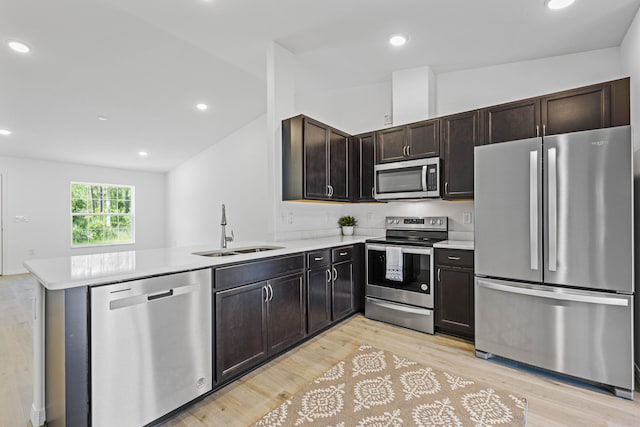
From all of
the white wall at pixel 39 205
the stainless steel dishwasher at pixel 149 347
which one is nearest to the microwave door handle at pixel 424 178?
the stainless steel dishwasher at pixel 149 347

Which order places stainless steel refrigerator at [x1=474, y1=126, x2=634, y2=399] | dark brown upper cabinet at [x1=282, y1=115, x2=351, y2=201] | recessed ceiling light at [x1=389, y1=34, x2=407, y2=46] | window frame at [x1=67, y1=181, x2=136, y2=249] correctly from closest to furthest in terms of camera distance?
stainless steel refrigerator at [x1=474, y1=126, x2=634, y2=399] < recessed ceiling light at [x1=389, y1=34, x2=407, y2=46] < dark brown upper cabinet at [x1=282, y1=115, x2=351, y2=201] < window frame at [x1=67, y1=181, x2=136, y2=249]

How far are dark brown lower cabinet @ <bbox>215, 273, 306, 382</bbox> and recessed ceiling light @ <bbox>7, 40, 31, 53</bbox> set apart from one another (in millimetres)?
3358

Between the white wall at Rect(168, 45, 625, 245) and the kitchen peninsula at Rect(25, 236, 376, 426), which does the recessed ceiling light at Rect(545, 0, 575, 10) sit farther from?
the kitchen peninsula at Rect(25, 236, 376, 426)

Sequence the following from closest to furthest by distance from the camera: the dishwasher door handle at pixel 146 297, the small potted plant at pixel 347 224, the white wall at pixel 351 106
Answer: the dishwasher door handle at pixel 146 297 → the white wall at pixel 351 106 → the small potted plant at pixel 347 224

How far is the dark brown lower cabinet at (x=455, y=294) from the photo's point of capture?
2746mm

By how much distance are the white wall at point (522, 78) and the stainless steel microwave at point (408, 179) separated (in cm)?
94

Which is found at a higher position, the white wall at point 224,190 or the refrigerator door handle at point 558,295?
the white wall at point 224,190

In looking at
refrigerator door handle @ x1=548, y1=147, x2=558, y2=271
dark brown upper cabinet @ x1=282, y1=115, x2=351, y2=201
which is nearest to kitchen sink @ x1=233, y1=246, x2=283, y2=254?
dark brown upper cabinet @ x1=282, y1=115, x2=351, y2=201

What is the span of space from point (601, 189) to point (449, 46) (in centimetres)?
190

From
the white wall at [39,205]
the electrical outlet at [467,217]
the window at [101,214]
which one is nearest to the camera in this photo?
the electrical outlet at [467,217]

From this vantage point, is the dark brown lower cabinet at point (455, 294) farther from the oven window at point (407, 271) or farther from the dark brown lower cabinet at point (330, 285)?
the dark brown lower cabinet at point (330, 285)

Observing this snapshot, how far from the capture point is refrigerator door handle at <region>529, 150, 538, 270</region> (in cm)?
220

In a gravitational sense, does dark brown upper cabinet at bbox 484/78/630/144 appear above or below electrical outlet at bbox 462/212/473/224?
above

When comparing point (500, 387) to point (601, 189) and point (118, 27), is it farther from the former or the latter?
point (118, 27)
